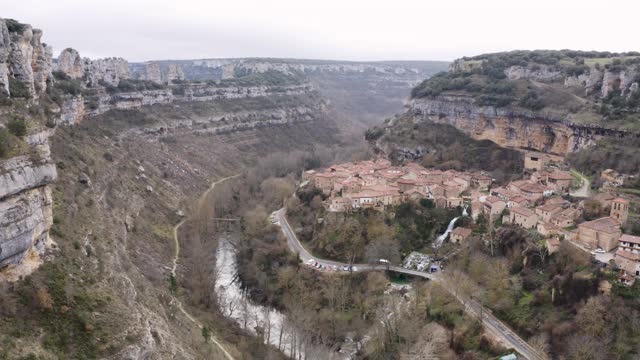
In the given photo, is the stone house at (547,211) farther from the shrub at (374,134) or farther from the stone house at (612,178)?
the shrub at (374,134)

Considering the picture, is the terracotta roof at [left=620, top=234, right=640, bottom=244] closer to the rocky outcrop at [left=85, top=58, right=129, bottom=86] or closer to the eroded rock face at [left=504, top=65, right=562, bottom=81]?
the eroded rock face at [left=504, top=65, right=562, bottom=81]

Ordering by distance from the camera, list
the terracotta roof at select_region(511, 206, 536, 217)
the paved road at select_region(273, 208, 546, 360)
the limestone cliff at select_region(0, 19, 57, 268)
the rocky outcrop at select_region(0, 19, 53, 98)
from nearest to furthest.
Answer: the limestone cliff at select_region(0, 19, 57, 268) → the paved road at select_region(273, 208, 546, 360) → the rocky outcrop at select_region(0, 19, 53, 98) → the terracotta roof at select_region(511, 206, 536, 217)

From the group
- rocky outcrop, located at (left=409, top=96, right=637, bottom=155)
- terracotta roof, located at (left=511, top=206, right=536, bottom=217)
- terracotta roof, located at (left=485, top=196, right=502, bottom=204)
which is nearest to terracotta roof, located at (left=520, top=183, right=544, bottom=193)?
terracotta roof, located at (left=485, top=196, right=502, bottom=204)

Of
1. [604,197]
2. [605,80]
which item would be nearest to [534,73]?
[605,80]

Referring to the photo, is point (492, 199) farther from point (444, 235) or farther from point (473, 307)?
point (473, 307)

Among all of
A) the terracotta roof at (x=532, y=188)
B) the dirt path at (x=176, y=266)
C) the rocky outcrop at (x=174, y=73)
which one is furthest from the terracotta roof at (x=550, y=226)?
the rocky outcrop at (x=174, y=73)

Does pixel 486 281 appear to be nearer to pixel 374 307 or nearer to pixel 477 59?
pixel 374 307
